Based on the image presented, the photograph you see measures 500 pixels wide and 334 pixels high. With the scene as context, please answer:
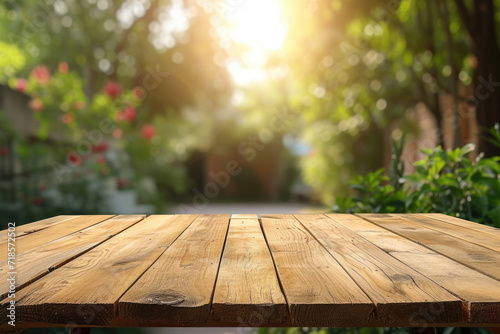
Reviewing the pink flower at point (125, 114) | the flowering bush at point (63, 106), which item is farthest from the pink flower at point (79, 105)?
the pink flower at point (125, 114)

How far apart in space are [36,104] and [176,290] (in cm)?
458

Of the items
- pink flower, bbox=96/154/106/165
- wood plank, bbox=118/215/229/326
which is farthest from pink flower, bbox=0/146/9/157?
wood plank, bbox=118/215/229/326

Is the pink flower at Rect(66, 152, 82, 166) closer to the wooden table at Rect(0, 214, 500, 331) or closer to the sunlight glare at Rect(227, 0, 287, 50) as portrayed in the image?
the sunlight glare at Rect(227, 0, 287, 50)

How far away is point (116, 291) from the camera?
2.74ft

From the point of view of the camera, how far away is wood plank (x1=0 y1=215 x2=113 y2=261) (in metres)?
1.23

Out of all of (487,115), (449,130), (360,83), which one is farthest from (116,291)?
(449,130)

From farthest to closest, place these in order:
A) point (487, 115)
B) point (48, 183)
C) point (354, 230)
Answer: point (48, 183) → point (487, 115) → point (354, 230)

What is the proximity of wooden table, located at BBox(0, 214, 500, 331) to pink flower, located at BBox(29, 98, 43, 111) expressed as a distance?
3.73 m

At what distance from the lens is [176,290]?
32.9 inches

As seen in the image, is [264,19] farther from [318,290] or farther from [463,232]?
[318,290]

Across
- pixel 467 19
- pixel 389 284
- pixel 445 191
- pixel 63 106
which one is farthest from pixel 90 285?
pixel 63 106

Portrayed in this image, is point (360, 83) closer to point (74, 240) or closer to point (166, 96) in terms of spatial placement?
point (166, 96)

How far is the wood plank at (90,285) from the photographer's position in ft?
2.56

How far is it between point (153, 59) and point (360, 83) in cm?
436
